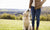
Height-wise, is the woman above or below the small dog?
above

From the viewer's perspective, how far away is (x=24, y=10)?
5.78 feet

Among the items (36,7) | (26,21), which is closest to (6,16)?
(26,21)

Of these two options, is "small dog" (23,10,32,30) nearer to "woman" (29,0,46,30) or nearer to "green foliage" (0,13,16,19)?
"woman" (29,0,46,30)

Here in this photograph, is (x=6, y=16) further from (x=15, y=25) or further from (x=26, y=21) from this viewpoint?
(x=26, y=21)

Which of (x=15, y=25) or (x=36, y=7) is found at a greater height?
(x=36, y=7)

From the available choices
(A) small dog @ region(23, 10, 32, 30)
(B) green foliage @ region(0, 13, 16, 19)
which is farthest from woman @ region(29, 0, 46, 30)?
(B) green foliage @ region(0, 13, 16, 19)

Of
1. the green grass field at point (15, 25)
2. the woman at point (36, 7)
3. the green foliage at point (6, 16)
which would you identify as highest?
the woman at point (36, 7)

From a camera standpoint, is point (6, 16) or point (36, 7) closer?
point (36, 7)

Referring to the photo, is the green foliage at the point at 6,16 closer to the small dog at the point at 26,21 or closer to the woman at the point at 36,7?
the small dog at the point at 26,21

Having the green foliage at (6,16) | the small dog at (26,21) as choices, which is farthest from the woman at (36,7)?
the green foliage at (6,16)

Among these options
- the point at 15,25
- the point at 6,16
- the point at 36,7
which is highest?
the point at 36,7

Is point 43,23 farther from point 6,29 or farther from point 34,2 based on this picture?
point 6,29

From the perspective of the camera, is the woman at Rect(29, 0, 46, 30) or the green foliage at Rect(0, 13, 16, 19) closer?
the woman at Rect(29, 0, 46, 30)

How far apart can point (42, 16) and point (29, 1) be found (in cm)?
40
